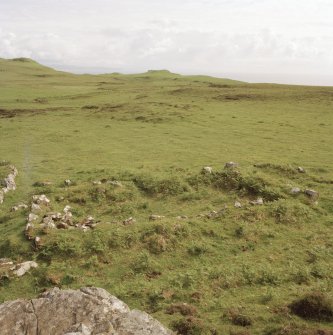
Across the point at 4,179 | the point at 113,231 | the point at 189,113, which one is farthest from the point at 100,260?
the point at 189,113

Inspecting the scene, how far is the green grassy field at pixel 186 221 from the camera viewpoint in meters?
11.7

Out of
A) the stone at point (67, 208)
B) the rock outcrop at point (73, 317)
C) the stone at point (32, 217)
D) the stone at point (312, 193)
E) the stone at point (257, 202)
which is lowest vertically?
the stone at point (67, 208)

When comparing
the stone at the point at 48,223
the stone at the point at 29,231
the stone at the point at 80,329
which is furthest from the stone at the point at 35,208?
the stone at the point at 80,329

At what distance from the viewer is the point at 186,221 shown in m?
16.6

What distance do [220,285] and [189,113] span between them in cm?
3749

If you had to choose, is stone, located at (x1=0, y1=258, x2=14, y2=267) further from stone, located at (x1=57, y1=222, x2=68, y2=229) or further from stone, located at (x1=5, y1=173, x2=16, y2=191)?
stone, located at (x1=5, y1=173, x2=16, y2=191)

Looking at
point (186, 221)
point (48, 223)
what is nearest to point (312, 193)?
point (186, 221)

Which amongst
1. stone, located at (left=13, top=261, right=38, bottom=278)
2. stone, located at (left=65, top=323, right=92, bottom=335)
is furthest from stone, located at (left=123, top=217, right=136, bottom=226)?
stone, located at (left=65, top=323, right=92, bottom=335)

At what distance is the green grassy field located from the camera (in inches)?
462

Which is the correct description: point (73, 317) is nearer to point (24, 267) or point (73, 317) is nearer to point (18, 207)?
point (24, 267)

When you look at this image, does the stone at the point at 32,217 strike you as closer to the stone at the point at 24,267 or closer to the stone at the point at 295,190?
the stone at the point at 24,267

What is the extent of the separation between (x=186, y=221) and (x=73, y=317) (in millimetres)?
8678

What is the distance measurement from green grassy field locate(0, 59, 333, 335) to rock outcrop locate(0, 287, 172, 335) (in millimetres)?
1747

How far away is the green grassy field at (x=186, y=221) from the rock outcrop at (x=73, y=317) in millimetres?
1747
